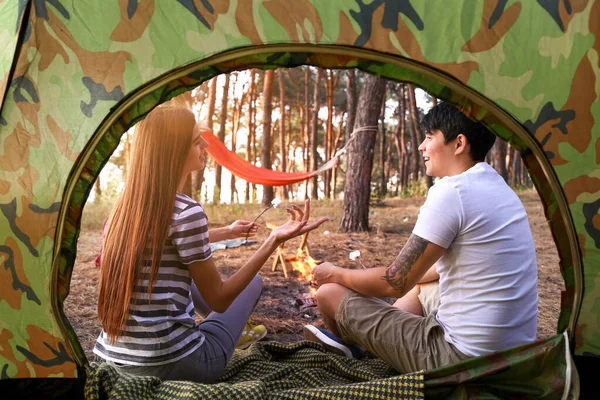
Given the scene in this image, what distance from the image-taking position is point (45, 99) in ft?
5.65

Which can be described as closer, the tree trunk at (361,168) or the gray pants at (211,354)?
the gray pants at (211,354)

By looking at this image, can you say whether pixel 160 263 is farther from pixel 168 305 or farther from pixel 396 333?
pixel 396 333

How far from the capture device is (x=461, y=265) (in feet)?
5.58

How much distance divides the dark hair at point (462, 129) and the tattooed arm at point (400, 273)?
374 mm

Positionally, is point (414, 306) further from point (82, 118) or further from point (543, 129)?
point (82, 118)

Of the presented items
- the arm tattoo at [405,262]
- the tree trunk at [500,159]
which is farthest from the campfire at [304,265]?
the tree trunk at [500,159]

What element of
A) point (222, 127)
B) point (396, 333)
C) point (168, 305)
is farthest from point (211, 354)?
point (222, 127)

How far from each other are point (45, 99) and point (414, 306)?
1.67 m

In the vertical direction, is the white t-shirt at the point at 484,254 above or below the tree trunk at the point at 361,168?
below

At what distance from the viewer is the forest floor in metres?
3.10

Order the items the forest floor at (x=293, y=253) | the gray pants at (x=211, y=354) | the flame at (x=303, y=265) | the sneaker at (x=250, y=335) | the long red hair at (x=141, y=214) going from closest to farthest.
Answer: the long red hair at (x=141, y=214) → the gray pants at (x=211, y=354) → the sneaker at (x=250, y=335) → the forest floor at (x=293, y=253) → the flame at (x=303, y=265)

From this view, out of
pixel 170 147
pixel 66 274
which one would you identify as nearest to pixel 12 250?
pixel 66 274

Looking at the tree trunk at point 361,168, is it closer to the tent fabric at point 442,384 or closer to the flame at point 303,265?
the flame at point 303,265

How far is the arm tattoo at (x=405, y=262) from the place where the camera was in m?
1.67
